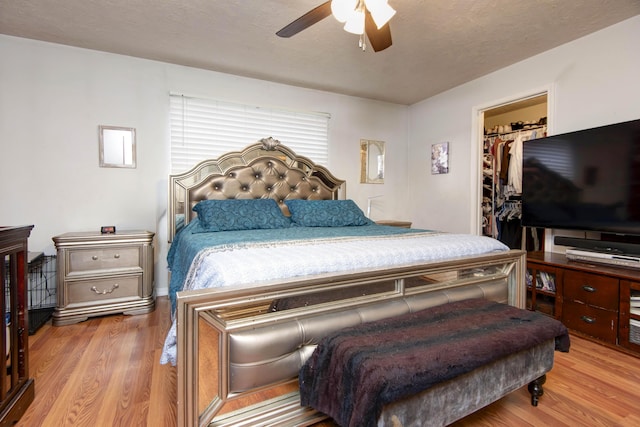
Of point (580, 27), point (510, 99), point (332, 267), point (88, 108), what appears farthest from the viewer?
point (510, 99)

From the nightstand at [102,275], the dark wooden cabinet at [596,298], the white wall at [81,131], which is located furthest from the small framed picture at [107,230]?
the dark wooden cabinet at [596,298]

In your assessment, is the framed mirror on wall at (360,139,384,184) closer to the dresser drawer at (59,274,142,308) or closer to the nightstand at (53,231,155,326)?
the nightstand at (53,231,155,326)

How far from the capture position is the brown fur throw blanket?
953 millimetres

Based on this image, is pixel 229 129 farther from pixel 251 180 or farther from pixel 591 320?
pixel 591 320

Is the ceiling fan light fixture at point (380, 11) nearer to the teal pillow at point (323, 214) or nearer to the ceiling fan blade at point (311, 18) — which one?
Result: the ceiling fan blade at point (311, 18)

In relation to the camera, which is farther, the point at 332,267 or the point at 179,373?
the point at 332,267

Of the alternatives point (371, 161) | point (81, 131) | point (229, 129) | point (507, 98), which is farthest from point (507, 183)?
point (81, 131)

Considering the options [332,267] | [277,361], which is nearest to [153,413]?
[277,361]

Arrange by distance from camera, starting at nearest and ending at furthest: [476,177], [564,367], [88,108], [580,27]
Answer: [564,367] → [580,27] → [88,108] → [476,177]

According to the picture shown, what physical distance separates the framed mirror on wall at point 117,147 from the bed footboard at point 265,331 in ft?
7.02

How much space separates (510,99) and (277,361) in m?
3.19

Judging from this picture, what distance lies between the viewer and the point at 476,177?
3.40 m

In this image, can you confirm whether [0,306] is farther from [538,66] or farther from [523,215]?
[538,66]

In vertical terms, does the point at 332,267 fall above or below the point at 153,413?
above
